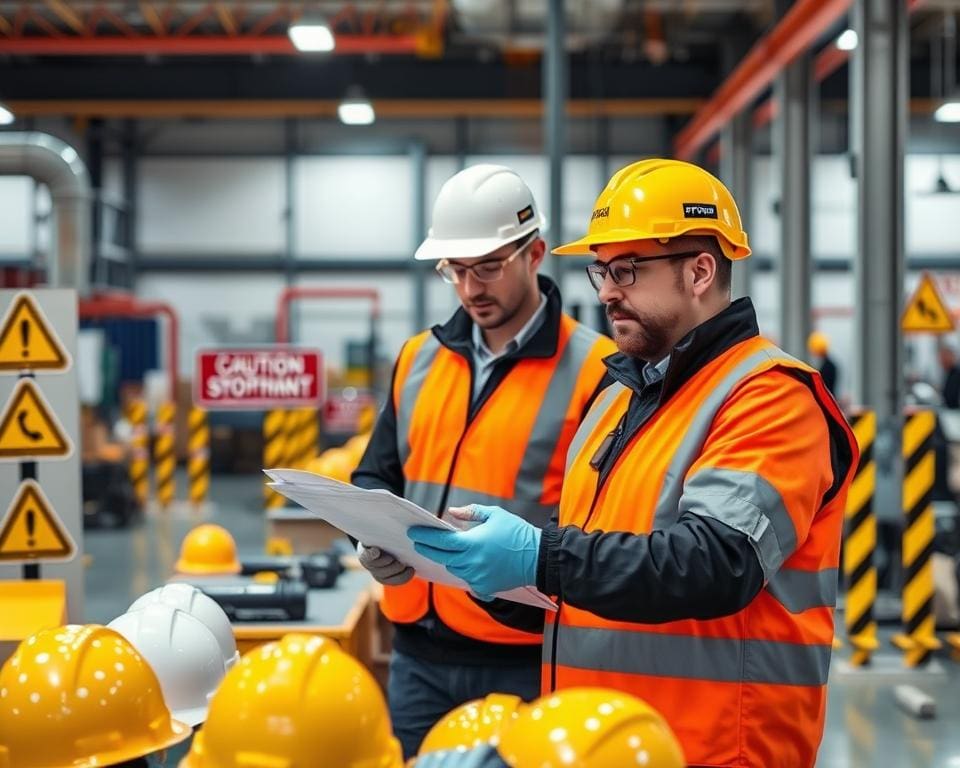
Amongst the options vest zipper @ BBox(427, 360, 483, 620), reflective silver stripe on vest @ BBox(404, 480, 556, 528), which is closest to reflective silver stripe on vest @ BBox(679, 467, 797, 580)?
reflective silver stripe on vest @ BBox(404, 480, 556, 528)

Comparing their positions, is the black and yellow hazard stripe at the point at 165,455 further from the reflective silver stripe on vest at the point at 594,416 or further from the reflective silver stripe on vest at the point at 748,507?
the reflective silver stripe on vest at the point at 748,507

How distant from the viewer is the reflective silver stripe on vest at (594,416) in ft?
8.14

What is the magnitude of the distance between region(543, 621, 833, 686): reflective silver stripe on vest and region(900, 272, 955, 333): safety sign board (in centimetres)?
609

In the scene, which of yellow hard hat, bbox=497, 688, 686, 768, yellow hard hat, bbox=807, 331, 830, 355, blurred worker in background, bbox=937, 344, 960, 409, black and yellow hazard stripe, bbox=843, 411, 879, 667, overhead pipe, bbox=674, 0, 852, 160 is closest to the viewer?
yellow hard hat, bbox=497, 688, 686, 768

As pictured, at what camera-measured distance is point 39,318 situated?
3.71 m

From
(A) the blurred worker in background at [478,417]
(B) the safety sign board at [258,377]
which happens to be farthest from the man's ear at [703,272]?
(B) the safety sign board at [258,377]

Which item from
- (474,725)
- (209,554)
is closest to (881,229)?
→ (209,554)

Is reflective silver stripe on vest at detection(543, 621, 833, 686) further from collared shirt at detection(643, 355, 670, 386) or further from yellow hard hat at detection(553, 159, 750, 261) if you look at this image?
yellow hard hat at detection(553, 159, 750, 261)

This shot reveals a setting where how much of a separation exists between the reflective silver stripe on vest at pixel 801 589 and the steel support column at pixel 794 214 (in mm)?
11250

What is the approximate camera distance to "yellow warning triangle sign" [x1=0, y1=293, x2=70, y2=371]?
3688 millimetres

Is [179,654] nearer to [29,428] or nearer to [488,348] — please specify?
[488,348]

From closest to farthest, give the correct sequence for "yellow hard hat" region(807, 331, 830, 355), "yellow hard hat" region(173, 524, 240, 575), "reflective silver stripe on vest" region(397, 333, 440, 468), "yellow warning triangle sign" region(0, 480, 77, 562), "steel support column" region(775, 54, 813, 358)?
"reflective silver stripe on vest" region(397, 333, 440, 468), "yellow warning triangle sign" region(0, 480, 77, 562), "yellow hard hat" region(173, 524, 240, 575), "steel support column" region(775, 54, 813, 358), "yellow hard hat" region(807, 331, 830, 355)

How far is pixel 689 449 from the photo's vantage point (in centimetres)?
212

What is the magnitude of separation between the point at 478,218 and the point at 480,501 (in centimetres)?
79
